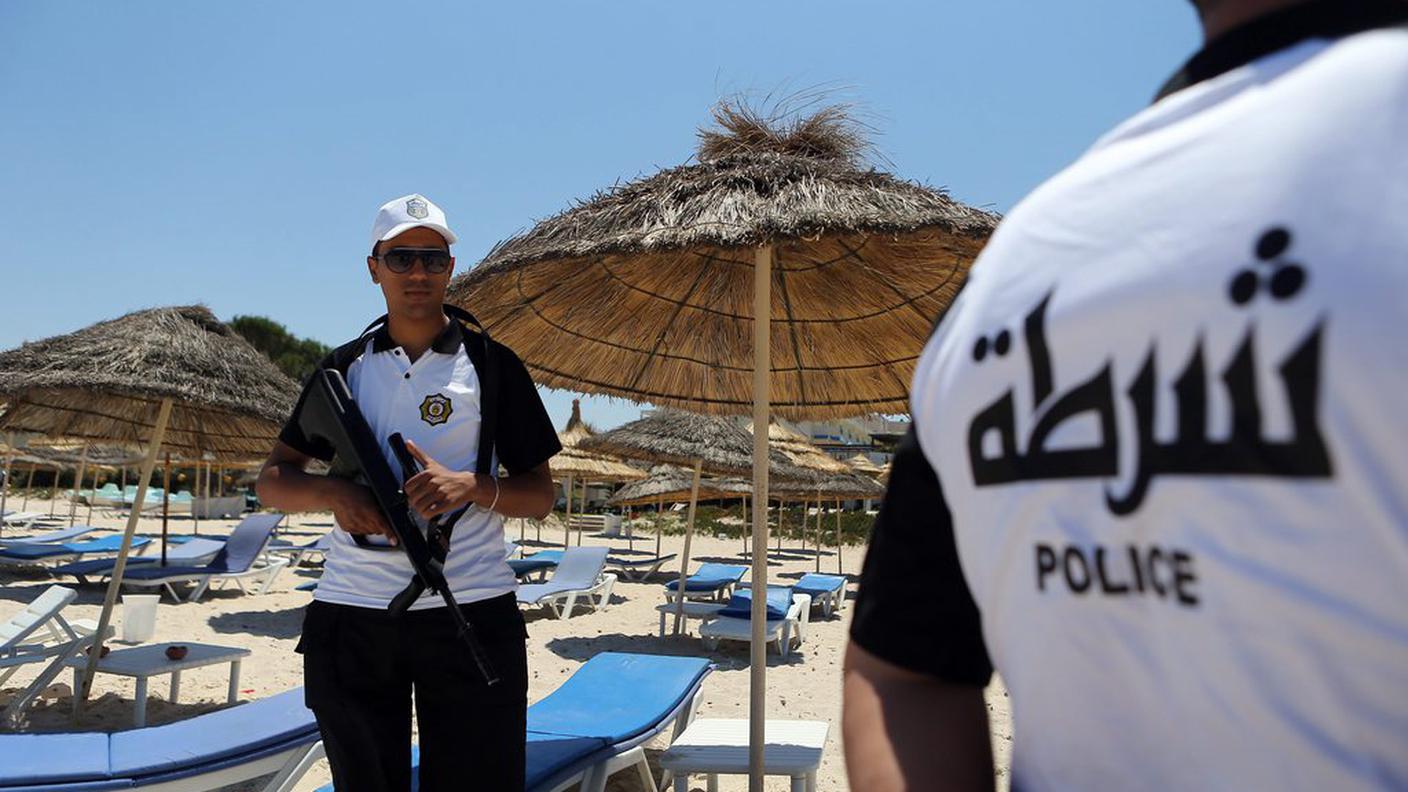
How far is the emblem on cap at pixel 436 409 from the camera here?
231 cm

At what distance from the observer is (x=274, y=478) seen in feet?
7.78

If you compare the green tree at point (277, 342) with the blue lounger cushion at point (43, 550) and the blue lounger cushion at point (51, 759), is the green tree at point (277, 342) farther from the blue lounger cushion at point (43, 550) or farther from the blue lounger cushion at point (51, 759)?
the blue lounger cushion at point (51, 759)

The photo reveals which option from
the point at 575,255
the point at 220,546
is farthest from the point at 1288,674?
the point at 220,546

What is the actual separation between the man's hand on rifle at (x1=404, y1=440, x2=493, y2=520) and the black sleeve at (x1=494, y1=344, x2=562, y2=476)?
24cm

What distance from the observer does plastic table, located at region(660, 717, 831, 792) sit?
3729mm

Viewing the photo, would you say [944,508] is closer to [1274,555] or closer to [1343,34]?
[1274,555]

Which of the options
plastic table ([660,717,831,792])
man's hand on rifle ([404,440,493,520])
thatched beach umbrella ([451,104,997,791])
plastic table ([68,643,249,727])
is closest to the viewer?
man's hand on rifle ([404,440,493,520])

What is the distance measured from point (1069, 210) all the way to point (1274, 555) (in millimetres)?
265

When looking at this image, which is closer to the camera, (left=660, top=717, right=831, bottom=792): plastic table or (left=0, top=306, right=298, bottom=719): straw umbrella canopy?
(left=660, top=717, right=831, bottom=792): plastic table

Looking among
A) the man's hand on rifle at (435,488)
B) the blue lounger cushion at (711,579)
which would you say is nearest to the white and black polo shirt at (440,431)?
the man's hand on rifle at (435,488)

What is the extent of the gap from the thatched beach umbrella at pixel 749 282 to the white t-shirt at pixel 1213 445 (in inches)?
96.4

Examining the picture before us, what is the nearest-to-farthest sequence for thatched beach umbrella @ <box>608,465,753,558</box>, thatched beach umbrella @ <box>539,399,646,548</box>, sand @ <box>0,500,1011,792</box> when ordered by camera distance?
sand @ <box>0,500,1011,792</box> < thatched beach umbrella @ <box>608,465,753,558</box> < thatched beach umbrella @ <box>539,399,646,548</box>

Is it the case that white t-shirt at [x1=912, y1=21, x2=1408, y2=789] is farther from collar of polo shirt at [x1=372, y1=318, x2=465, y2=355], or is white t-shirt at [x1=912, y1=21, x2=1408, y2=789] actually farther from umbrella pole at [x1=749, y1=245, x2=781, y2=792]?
umbrella pole at [x1=749, y1=245, x2=781, y2=792]

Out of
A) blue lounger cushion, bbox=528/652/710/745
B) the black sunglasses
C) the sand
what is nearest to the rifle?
the black sunglasses
